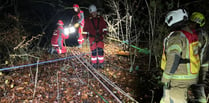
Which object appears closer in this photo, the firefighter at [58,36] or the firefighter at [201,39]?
the firefighter at [201,39]

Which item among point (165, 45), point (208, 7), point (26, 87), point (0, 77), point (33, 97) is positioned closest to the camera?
point (165, 45)

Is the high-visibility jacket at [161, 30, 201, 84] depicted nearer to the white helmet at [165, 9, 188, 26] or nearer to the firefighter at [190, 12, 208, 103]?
the white helmet at [165, 9, 188, 26]

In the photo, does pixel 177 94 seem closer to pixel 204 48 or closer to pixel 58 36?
pixel 204 48

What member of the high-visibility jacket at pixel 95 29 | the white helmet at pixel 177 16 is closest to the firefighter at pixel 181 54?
the white helmet at pixel 177 16

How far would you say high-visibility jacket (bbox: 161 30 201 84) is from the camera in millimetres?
2342

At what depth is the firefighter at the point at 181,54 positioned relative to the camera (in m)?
2.35

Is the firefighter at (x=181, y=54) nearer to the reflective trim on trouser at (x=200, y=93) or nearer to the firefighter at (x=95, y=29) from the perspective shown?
the reflective trim on trouser at (x=200, y=93)

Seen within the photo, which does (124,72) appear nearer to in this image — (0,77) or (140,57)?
(140,57)

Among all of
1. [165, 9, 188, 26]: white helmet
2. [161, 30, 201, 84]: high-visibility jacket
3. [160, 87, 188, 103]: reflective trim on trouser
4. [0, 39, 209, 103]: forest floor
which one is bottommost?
[0, 39, 209, 103]: forest floor

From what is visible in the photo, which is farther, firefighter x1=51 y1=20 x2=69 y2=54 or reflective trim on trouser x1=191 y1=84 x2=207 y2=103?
firefighter x1=51 y1=20 x2=69 y2=54

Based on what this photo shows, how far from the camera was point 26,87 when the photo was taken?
4582 mm

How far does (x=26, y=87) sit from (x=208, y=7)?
8.74 meters

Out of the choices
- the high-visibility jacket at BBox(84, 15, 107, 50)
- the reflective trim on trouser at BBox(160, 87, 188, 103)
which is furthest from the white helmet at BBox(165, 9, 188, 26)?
the high-visibility jacket at BBox(84, 15, 107, 50)

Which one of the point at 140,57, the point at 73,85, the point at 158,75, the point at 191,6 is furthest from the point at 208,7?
the point at 73,85
